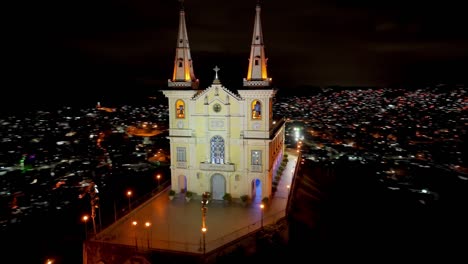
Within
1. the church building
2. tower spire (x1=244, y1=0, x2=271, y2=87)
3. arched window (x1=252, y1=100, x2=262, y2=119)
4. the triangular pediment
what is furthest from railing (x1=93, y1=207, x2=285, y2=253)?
tower spire (x1=244, y1=0, x2=271, y2=87)

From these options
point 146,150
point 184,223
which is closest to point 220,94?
point 184,223

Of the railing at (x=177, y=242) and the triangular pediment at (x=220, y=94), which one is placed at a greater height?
the triangular pediment at (x=220, y=94)

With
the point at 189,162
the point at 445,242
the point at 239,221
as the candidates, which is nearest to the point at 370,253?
the point at 445,242

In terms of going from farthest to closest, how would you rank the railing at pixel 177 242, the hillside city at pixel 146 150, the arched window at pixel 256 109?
the hillside city at pixel 146 150 < the arched window at pixel 256 109 < the railing at pixel 177 242

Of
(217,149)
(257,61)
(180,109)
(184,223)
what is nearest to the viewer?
(184,223)

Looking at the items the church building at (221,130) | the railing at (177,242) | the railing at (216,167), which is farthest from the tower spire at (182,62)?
the railing at (177,242)

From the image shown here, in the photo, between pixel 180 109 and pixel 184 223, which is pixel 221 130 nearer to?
pixel 180 109

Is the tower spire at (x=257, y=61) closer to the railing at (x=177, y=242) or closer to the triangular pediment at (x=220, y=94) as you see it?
the triangular pediment at (x=220, y=94)
